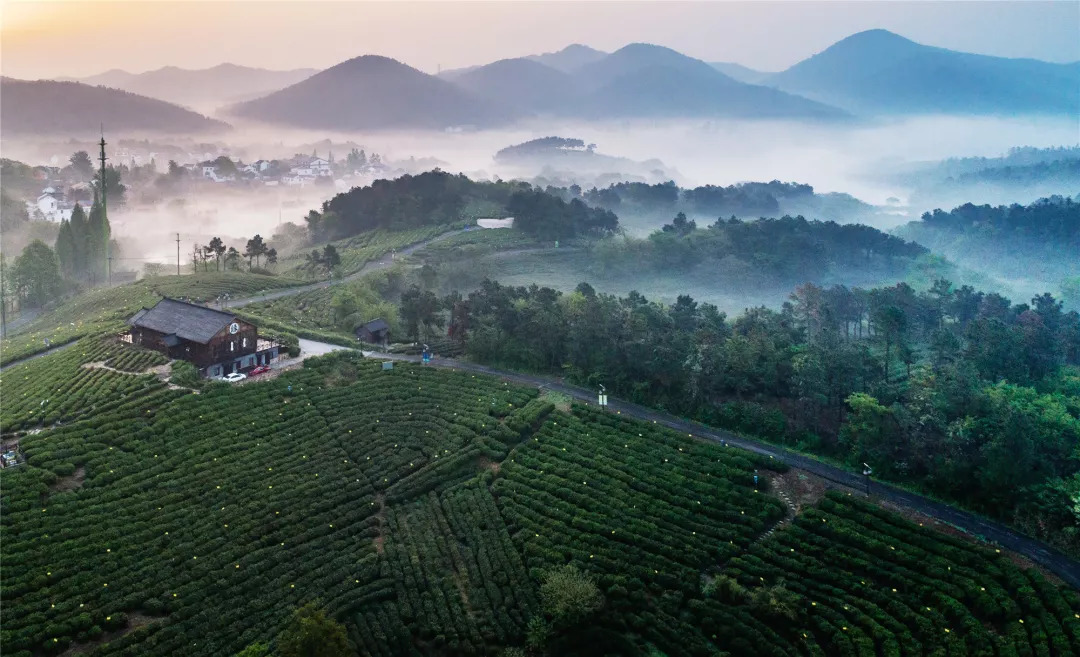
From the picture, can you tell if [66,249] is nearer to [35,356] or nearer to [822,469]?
[35,356]

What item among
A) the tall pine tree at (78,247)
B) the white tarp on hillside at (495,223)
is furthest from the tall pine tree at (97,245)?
the white tarp on hillside at (495,223)

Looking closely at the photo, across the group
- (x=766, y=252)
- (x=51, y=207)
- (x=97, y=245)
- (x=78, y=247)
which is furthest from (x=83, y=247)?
(x=766, y=252)

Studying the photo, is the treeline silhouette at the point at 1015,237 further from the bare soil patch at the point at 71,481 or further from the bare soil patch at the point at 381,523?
the bare soil patch at the point at 71,481

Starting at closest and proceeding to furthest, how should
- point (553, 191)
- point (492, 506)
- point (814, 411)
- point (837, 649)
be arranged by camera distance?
point (837, 649)
point (492, 506)
point (814, 411)
point (553, 191)

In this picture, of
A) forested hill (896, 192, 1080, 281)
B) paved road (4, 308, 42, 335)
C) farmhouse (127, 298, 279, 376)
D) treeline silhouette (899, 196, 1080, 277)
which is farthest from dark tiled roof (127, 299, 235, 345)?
treeline silhouette (899, 196, 1080, 277)

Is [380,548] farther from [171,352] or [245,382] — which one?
[171,352]

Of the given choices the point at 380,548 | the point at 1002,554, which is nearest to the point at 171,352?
the point at 380,548
